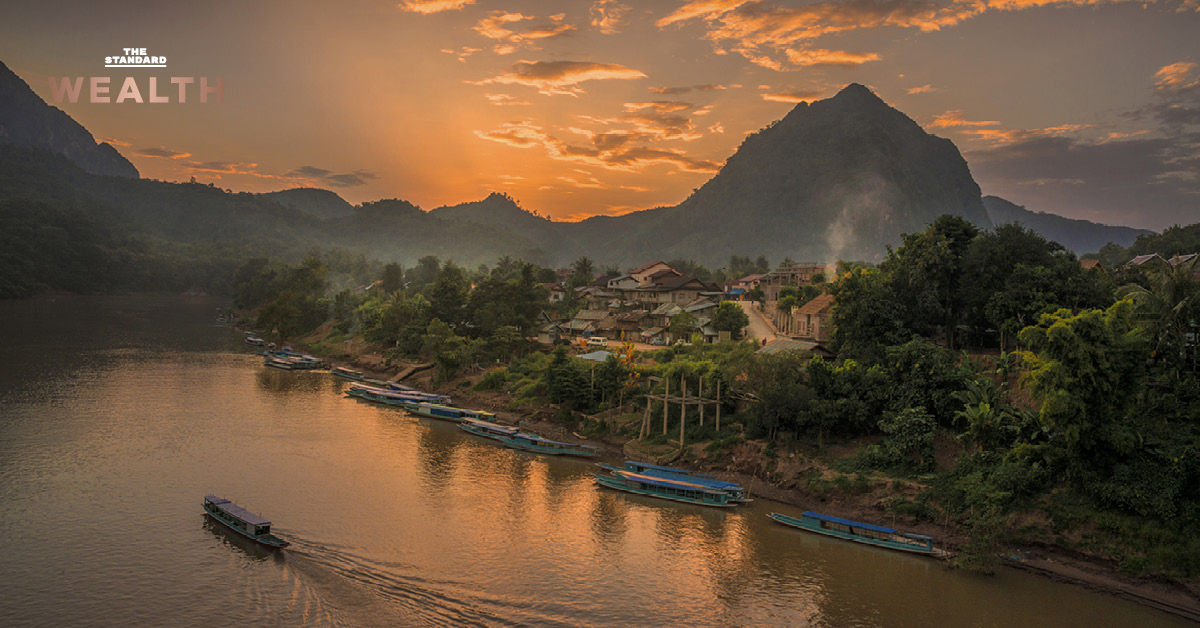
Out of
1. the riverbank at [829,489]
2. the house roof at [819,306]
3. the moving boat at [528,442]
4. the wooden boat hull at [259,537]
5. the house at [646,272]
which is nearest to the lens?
the riverbank at [829,489]

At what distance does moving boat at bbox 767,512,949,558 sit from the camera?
24.2 meters

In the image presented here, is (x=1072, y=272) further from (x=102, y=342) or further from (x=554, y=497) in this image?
(x=102, y=342)

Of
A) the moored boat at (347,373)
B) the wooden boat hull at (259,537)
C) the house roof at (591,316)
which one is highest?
the house roof at (591,316)

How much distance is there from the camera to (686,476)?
1252 inches

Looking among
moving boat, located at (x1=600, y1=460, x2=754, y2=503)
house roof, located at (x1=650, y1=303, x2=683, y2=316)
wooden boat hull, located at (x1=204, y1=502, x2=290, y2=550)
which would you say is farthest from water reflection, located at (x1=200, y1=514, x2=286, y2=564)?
house roof, located at (x1=650, y1=303, x2=683, y2=316)

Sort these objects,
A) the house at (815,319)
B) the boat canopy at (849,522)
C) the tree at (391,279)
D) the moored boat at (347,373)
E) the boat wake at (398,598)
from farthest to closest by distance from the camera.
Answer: the tree at (391,279), the moored boat at (347,373), the house at (815,319), the boat canopy at (849,522), the boat wake at (398,598)

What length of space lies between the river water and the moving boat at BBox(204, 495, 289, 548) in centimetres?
45

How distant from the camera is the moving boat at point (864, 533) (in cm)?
2425

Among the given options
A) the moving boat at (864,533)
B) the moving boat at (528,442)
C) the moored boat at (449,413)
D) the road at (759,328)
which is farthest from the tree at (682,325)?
the moving boat at (864,533)

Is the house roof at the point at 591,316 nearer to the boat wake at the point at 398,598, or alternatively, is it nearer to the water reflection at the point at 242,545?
the water reflection at the point at 242,545

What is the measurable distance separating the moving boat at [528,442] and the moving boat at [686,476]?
2.89 m

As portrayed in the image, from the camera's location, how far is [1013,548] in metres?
24.0

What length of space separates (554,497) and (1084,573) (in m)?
20.4

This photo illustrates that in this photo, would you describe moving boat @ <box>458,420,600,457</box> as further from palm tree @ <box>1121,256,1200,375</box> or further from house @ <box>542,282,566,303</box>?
house @ <box>542,282,566,303</box>
